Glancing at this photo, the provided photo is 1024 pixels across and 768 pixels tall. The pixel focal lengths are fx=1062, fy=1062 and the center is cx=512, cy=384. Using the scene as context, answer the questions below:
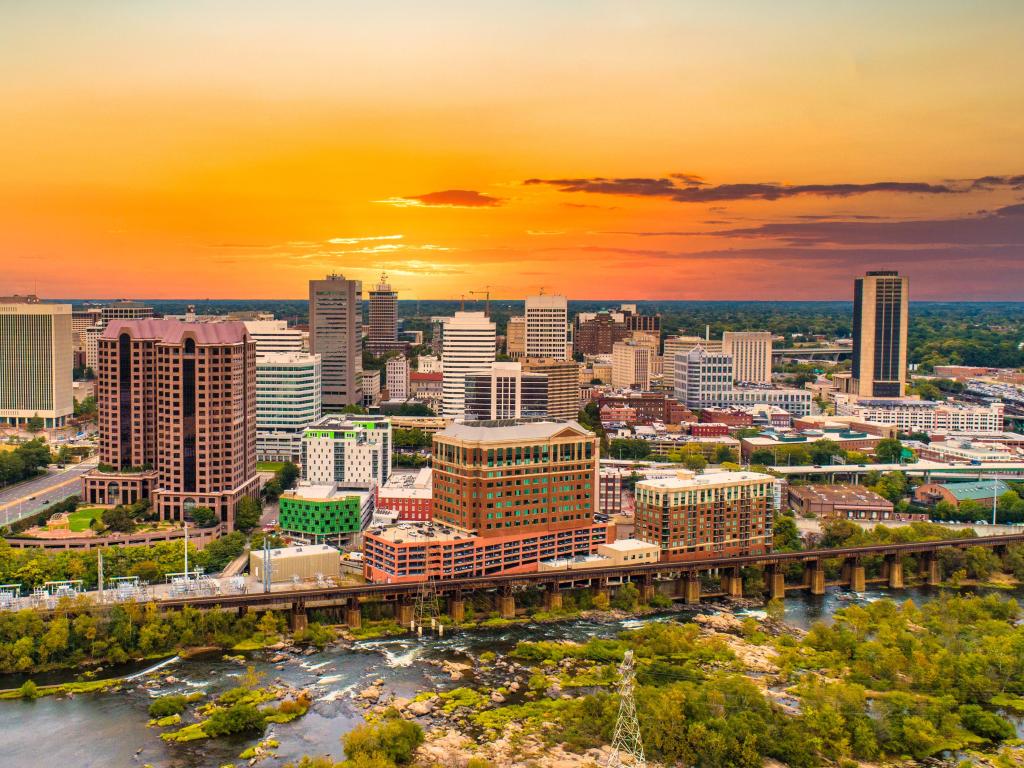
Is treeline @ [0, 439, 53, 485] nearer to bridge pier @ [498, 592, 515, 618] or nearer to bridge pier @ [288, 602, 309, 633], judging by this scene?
bridge pier @ [288, 602, 309, 633]

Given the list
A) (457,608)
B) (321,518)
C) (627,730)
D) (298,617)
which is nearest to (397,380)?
(321,518)

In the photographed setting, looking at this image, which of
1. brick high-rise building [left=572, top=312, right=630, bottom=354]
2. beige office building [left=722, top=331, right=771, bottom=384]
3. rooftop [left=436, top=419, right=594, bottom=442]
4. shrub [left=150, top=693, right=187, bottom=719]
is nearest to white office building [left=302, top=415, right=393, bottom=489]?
rooftop [left=436, top=419, right=594, bottom=442]

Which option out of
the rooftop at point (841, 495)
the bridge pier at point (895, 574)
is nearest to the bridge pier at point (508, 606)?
the bridge pier at point (895, 574)

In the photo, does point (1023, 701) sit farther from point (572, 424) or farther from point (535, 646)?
point (572, 424)

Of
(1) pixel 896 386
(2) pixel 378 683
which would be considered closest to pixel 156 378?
(2) pixel 378 683

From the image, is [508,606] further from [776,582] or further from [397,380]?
[397,380]
